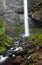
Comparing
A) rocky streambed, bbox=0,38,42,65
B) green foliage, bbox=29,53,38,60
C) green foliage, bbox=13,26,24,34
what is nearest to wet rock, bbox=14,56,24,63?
rocky streambed, bbox=0,38,42,65

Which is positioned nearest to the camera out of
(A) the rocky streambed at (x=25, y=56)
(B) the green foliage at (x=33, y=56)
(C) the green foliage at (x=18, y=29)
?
(A) the rocky streambed at (x=25, y=56)

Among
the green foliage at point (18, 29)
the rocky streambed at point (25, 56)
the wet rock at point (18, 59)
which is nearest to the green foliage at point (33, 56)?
the rocky streambed at point (25, 56)

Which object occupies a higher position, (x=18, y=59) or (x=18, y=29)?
(x=18, y=29)

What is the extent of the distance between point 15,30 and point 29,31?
139 centimetres

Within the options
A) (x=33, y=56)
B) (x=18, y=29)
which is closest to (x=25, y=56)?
(x=33, y=56)

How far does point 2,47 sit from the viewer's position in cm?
1452

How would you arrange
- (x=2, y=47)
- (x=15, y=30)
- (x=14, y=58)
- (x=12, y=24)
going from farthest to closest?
(x=12, y=24), (x=15, y=30), (x=2, y=47), (x=14, y=58)

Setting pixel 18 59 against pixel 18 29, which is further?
pixel 18 29

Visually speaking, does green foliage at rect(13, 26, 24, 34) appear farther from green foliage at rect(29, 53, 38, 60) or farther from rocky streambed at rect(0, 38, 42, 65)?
green foliage at rect(29, 53, 38, 60)

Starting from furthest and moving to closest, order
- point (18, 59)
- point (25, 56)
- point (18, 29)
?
point (18, 29)
point (25, 56)
point (18, 59)

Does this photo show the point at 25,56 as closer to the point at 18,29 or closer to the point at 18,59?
the point at 18,59

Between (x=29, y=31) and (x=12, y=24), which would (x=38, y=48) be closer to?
(x=29, y=31)

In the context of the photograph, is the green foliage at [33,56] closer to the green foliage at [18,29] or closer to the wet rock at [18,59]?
the wet rock at [18,59]

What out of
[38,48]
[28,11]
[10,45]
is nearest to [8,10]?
[28,11]
